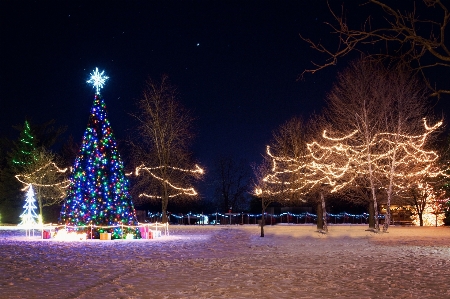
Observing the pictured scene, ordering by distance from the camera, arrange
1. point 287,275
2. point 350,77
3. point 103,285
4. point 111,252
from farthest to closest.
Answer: point 350,77 < point 111,252 < point 287,275 < point 103,285

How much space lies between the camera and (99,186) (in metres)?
28.7

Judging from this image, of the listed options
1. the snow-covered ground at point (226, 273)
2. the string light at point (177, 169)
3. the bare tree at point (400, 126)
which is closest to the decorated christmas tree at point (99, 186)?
the snow-covered ground at point (226, 273)

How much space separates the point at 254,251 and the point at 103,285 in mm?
9267

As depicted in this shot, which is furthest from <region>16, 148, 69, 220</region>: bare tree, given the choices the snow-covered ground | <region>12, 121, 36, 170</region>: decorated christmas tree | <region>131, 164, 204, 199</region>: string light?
the snow-covered ground

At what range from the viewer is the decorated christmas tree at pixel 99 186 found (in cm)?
2847

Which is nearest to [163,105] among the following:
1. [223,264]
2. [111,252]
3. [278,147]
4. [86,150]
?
[278,147]

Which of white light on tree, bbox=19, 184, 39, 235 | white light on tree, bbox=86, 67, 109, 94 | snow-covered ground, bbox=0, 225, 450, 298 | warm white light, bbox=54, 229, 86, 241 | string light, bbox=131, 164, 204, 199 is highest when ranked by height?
white light on tree, bbox=86, 67, 109, 94

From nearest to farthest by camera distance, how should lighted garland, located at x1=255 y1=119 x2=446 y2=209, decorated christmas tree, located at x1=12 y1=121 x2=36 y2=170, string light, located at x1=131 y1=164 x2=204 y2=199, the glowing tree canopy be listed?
lighted garland, located at x1=255 y1=119 x2=446 y2=209, string light, located at x1=131 y1=164 x2=204 y2=199, the glowing tree canopy, decorated christmas tree, located at x1=12 y1=121 x2=36 y2=170

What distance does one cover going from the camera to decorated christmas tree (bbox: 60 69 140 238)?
2847 cm

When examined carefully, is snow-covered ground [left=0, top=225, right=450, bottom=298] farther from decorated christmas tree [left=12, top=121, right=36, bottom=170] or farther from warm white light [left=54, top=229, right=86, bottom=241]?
decorated christmas tree [left=12, top=121, right=36, bottom=170]

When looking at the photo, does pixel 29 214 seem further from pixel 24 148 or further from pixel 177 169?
pixel 177 169

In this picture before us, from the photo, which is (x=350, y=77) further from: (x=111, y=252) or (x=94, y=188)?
(x=111, y=252)

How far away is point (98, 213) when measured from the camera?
28.5m

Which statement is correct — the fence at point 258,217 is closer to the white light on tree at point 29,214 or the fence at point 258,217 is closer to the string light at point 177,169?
the string light at point 177,169
